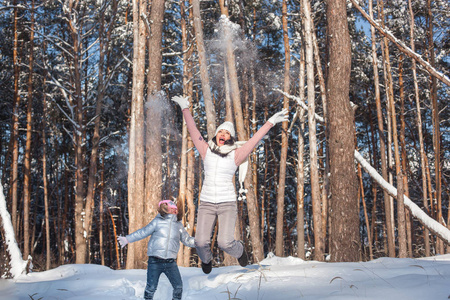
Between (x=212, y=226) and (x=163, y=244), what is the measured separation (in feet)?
1.86

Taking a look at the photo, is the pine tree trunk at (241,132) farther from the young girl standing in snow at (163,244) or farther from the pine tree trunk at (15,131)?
the pine tree trunk at (15,131)

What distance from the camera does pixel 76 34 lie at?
13.5m

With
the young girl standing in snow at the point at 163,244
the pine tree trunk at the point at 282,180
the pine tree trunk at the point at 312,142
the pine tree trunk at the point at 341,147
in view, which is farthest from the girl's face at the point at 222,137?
the pine tree trunk at the point at 282,180

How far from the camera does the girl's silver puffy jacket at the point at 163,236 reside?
12.8 ft

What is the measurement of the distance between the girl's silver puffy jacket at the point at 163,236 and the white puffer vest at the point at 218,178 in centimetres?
46

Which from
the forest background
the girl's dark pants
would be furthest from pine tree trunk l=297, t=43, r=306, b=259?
the girl's dark pants

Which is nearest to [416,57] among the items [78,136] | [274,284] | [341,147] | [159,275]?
[341,147]

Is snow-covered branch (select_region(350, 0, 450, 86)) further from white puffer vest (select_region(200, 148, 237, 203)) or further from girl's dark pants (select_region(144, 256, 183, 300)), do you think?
girl's dark pants (select_region(144, 256, 183, 300))

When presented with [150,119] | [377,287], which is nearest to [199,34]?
[150,119]

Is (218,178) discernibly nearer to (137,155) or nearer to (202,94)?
(137,155)

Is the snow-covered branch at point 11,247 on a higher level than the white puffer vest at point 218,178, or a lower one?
lower

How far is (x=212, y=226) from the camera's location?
4027 mm

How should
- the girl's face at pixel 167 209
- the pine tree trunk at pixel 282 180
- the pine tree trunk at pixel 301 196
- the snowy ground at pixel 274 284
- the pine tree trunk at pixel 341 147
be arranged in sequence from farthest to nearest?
1. the pine tree trunk at pixel 282 180
2. the pine tree trunk at pixel 301 196
3. the pine tree trunk at pixel 341 147
4. the girl's face at pixel 167 209
5. the snowy ground at pixel 274 284

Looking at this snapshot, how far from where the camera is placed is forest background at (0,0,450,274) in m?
9.43
